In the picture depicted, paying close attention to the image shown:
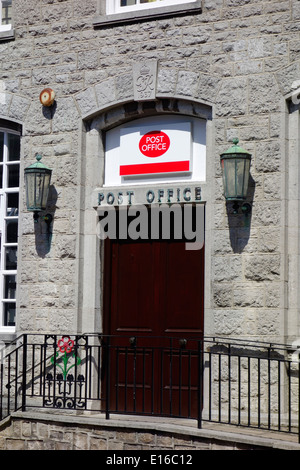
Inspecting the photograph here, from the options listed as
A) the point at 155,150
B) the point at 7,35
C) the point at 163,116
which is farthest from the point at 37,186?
the point at 7,35

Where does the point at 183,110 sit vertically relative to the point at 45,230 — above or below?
above

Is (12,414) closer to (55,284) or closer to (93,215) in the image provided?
(55,284)

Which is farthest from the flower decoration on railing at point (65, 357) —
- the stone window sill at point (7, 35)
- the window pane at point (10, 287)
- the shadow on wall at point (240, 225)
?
the stone window sill at point (7, 35)

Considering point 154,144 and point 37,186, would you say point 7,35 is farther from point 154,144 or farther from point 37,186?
point 154,144

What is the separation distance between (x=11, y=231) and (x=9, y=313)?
112 centimetres

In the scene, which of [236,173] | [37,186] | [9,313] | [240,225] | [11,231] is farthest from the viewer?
[11,231]

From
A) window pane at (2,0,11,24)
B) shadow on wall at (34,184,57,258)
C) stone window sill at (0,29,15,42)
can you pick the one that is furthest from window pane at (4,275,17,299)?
window pane at (2,0,11,24)

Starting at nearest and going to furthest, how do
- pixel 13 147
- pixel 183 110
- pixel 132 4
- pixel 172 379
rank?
pixel 172 379 → pixel 183 110 → pixel 132 4 → pixel 13 147

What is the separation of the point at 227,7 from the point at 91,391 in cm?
494

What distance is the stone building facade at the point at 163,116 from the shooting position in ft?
32.6

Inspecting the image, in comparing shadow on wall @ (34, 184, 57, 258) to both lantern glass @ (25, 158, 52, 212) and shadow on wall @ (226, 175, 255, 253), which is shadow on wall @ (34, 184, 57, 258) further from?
shadow on wall @ (226, 175, 255, 253)

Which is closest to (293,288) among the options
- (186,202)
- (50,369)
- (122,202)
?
(186,202)

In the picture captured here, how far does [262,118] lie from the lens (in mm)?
10094

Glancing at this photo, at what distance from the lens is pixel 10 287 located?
11938 millimetres
